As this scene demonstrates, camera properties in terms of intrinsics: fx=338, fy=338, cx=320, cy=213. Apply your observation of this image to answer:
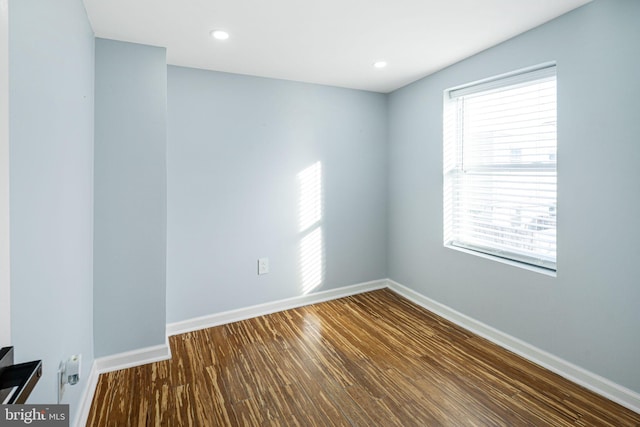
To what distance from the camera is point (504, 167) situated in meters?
2.57

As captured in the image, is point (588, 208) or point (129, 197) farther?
point (129, 197)

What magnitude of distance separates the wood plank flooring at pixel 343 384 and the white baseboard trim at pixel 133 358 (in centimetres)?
6

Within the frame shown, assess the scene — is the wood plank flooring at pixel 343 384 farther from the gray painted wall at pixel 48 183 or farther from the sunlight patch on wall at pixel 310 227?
the sunlight patch on wall at pixel 310 227

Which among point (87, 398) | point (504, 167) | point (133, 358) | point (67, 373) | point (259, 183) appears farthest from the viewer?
point (259, 183)

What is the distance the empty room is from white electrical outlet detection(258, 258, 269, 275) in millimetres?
20

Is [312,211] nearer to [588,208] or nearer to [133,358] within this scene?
[133,358]

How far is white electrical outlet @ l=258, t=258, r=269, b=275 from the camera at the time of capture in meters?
3.15

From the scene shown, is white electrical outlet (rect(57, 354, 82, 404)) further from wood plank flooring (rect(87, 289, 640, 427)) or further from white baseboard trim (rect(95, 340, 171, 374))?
white baseboard trim (rect(95, 340, 171, 374))

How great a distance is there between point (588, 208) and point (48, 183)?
272 cm

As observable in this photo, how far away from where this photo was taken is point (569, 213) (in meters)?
2.10

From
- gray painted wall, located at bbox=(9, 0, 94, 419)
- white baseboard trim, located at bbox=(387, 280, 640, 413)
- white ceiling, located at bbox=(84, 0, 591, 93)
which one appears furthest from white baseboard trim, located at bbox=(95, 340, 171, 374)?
white baseboard trim, located at bbox=(387, 280, 640, 413)

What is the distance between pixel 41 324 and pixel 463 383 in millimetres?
2186

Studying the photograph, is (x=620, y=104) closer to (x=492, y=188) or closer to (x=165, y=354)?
(x=492, y=188)

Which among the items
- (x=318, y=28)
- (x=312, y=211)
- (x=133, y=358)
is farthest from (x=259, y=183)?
(x=133, y=358)
